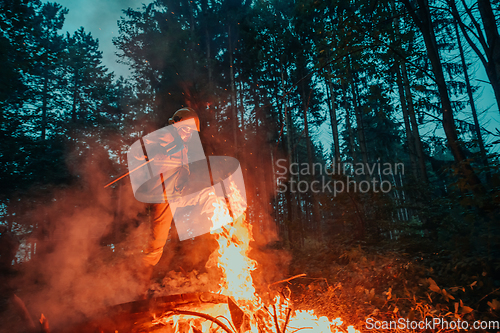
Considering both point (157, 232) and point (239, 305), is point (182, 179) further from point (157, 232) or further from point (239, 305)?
point (239, 305)

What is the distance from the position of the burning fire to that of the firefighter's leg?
933 millimetres

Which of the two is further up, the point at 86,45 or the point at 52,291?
the point at 86,45

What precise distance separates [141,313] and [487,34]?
23.5ft

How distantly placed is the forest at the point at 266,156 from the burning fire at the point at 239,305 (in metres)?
0.28

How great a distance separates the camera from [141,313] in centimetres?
292

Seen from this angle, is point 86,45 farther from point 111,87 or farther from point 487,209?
point 487,209

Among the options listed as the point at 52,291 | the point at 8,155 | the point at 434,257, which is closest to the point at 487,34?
the point at 434,257

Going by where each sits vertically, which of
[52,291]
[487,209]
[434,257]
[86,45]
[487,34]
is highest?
[86,45]

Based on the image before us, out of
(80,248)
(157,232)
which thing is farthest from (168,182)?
(80,248)

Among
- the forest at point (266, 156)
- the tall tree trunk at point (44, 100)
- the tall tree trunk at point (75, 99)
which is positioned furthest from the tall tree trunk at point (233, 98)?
the tall tree trunk at point (44, 100)

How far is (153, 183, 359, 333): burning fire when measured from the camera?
2.76 m

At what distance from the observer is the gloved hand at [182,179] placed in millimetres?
4167

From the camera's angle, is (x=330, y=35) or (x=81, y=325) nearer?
(x=81, y=325)

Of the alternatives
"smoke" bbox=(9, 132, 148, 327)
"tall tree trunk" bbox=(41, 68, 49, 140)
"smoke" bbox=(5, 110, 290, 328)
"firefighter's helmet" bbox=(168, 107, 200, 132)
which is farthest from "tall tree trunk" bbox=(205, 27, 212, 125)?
"tall tree trunk" bbox=(41, 68, 49, 140)
